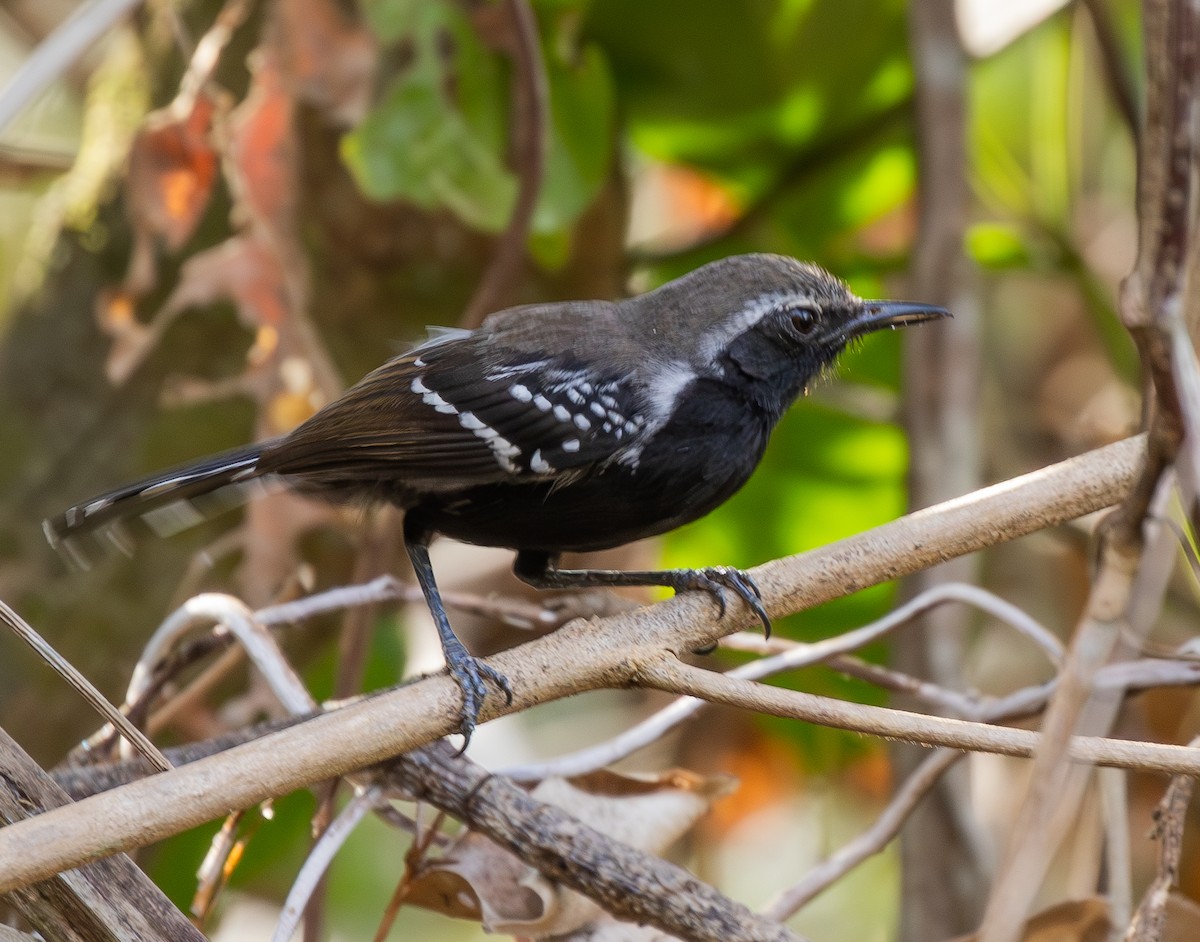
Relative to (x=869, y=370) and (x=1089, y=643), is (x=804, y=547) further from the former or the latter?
(x=1089, y=643)

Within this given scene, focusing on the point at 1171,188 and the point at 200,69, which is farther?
the point at 200,69

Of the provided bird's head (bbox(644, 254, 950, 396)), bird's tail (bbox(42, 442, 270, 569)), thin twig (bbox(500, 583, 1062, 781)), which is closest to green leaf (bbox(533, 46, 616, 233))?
bird's head (bbox(644, 254, 950, 396))

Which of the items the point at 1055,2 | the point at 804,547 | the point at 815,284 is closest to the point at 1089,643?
the point at 815,284

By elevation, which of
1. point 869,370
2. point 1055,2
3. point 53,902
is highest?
point 1055,2

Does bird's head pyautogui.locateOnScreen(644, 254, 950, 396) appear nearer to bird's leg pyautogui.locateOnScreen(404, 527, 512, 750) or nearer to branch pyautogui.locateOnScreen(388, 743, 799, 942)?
bird's leg pyautogui.locateOnScreen(404, 527, 512, 750)

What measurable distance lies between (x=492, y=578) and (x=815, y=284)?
6.00 ft

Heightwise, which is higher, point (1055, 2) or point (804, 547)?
point (1055, 2)

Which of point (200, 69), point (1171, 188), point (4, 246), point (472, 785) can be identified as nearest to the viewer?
point (1171, 188)

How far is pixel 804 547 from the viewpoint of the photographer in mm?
3629

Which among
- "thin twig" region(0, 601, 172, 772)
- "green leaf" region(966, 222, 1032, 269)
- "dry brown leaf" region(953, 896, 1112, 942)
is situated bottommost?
"dry brown leaf" region(953, 896, 1112, 942)

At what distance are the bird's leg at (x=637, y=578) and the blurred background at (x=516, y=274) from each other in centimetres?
36

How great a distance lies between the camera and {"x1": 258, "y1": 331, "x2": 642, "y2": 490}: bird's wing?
A: 2.17 m

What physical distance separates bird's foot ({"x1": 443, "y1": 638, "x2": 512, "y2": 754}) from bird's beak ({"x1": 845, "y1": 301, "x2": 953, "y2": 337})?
3.28 ft

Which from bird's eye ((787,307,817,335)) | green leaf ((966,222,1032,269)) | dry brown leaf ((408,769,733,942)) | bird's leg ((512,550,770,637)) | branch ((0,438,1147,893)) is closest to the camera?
branch ((0,438,1147,893))
